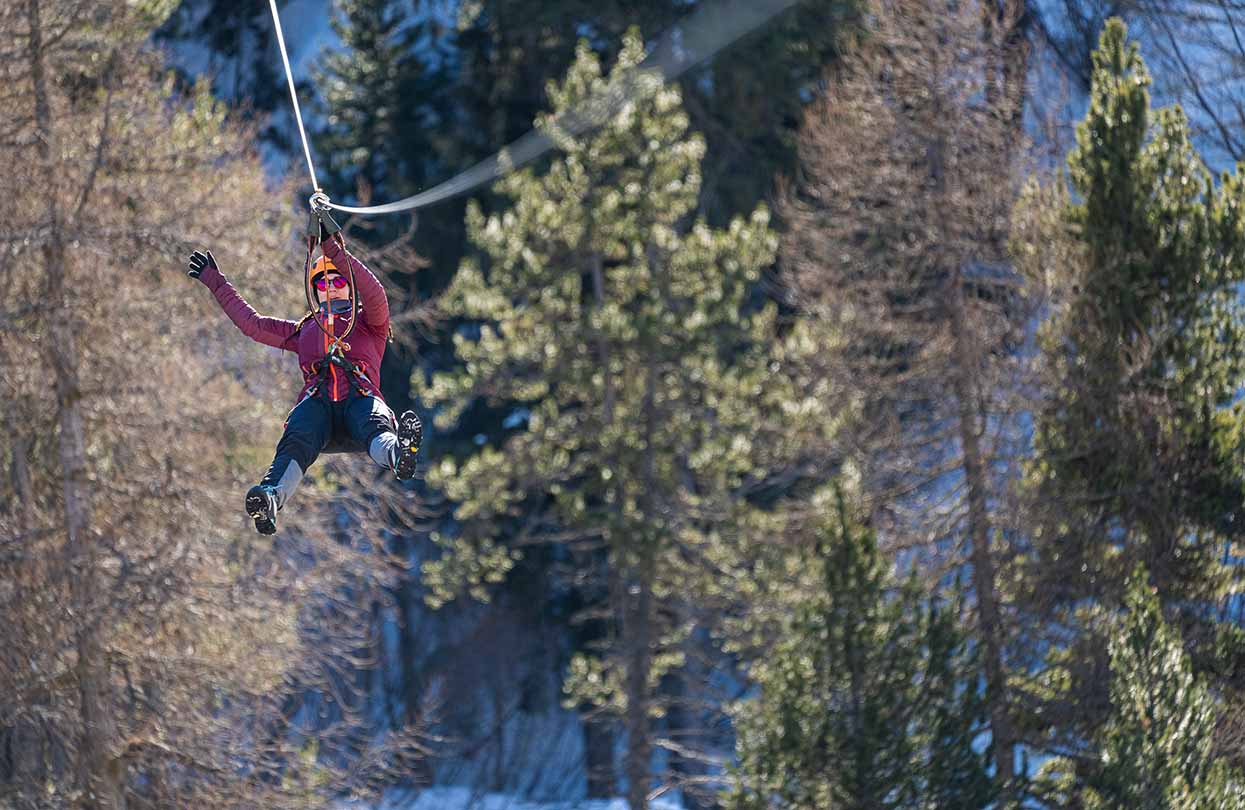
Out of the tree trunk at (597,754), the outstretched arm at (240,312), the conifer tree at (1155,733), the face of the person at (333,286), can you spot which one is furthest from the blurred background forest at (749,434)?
the face of the person at (333,286)

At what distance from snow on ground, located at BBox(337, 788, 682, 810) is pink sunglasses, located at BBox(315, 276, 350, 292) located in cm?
2233

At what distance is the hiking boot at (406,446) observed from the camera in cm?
779

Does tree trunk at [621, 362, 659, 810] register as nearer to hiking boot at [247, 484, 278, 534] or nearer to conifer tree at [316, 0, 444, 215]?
conifer tree at [316, 0, 444, 215]

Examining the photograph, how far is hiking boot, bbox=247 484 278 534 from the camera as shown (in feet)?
24.9

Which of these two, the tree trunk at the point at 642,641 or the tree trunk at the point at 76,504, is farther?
the tree trunk at the point at 642,641

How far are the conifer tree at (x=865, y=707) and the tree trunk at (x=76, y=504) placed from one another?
228 inches

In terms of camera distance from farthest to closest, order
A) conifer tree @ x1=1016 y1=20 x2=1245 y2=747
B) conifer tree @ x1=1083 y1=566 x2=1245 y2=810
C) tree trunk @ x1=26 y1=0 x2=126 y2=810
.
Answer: conifer tree @ x1=1016 y1=20 x2=1245 y2=747
tree trunk @ x1=26 y1=0 x2=126 y2=810
conifer tree @ x1=1083 y1=566 x2=1245 y2=810

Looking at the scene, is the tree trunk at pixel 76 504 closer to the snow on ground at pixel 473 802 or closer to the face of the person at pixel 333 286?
the face of the person at pixel 333 286

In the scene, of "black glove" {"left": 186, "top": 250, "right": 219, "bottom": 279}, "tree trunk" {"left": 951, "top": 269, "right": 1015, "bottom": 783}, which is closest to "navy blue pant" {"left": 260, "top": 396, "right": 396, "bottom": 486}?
"black glove" {"left": 186, "top": 250, "right": 219, "bottom": 279}

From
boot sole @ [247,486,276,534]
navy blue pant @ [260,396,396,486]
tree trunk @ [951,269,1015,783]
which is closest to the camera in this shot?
boot sole @ [247,486,276,534]

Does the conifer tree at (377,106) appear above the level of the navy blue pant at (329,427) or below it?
above

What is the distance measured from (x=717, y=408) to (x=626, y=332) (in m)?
1.56

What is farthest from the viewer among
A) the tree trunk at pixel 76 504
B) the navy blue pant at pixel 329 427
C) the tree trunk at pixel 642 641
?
the tree trunk at pixel 642 641

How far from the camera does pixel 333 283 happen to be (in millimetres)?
8281
